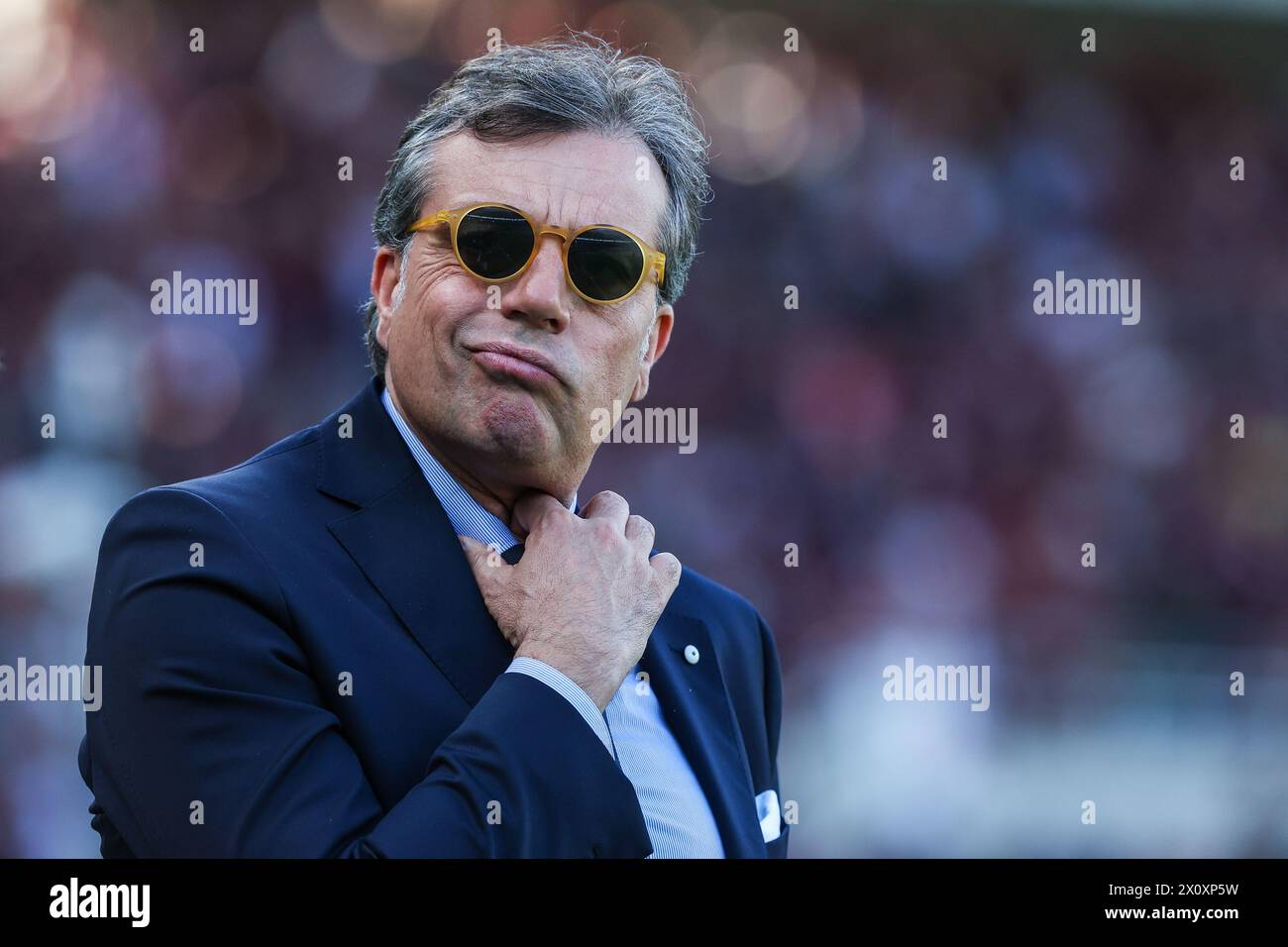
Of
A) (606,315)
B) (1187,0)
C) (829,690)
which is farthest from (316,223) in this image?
(1187,0)

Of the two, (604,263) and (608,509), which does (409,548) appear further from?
(604,263)

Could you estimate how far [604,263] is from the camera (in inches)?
85.2

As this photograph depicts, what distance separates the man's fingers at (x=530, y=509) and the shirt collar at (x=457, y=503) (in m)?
0.03

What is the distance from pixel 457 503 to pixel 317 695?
1.64 feet

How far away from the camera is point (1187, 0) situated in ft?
22.4

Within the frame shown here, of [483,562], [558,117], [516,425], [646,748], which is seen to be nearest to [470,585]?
[483,562]

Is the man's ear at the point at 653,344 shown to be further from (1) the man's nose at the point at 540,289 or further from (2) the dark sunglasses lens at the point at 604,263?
(1) the man's nose at the point at 540,289

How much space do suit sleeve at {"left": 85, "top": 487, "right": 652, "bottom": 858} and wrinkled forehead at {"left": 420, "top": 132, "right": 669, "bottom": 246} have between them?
75 centimetres

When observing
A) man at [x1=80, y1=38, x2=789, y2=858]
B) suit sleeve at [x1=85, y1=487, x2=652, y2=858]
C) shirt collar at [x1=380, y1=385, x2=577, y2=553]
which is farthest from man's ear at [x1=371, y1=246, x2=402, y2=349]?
suit sleeve at [x1=85, y1=487, x2=652, y2=858]

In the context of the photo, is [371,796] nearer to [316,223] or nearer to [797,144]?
[316,223]

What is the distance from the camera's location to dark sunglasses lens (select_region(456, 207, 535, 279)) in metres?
2.09

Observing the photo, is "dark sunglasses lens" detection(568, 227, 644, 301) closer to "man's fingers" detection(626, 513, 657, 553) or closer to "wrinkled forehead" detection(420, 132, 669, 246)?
"wrinkled forehead" detection(420, 132, 669, 246)

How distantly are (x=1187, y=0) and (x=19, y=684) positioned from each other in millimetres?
6912

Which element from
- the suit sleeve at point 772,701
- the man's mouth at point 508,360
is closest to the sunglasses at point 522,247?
the man's mouth at point 508,360
